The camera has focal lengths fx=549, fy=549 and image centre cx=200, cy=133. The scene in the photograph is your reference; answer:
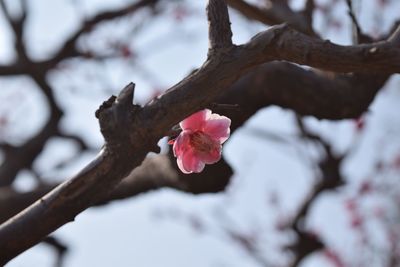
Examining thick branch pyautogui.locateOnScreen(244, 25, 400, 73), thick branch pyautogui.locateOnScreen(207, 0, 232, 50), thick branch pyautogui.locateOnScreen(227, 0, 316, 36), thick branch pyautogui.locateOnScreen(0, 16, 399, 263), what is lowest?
thick branch pyautogui.locateOnScreen(0, 16, 399, 263)

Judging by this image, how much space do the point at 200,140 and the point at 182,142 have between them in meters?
0.07

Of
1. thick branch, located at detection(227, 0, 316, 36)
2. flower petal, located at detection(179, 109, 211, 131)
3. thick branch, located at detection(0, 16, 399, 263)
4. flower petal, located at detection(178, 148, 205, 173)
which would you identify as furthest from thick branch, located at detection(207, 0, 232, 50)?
thick branch, located at detection(227, 0, 316, 36)

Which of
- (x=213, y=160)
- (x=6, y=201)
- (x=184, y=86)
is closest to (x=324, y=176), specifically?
(x=6, y=201)

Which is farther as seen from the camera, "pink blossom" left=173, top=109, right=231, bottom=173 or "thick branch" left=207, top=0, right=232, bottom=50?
"pink blossom" left=173, top=109, right=231, bottom=173

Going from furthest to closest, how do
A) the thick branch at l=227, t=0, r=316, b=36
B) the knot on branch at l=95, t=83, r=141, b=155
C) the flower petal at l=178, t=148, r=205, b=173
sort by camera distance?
the thick branch at l=227, t=0, r=316, b=36 < the flower petal at l=178, t=148, r=205, b=173 < the knot on branch at l=95, t=83, r=141, b=155

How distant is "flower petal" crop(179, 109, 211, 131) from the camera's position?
1.64m

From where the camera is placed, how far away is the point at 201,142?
1737 millimetres

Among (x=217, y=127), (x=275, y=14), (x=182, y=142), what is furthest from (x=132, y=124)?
(x=275, y=14)

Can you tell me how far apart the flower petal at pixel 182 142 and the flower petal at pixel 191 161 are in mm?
21

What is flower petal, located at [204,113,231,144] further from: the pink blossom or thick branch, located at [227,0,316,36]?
thick branch, located at [227,0,316,36]

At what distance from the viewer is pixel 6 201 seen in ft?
11.3

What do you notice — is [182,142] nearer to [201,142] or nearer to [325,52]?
[201,142]

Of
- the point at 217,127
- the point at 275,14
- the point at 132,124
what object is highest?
the point at 275,14

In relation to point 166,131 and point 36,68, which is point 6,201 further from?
point 166,131
